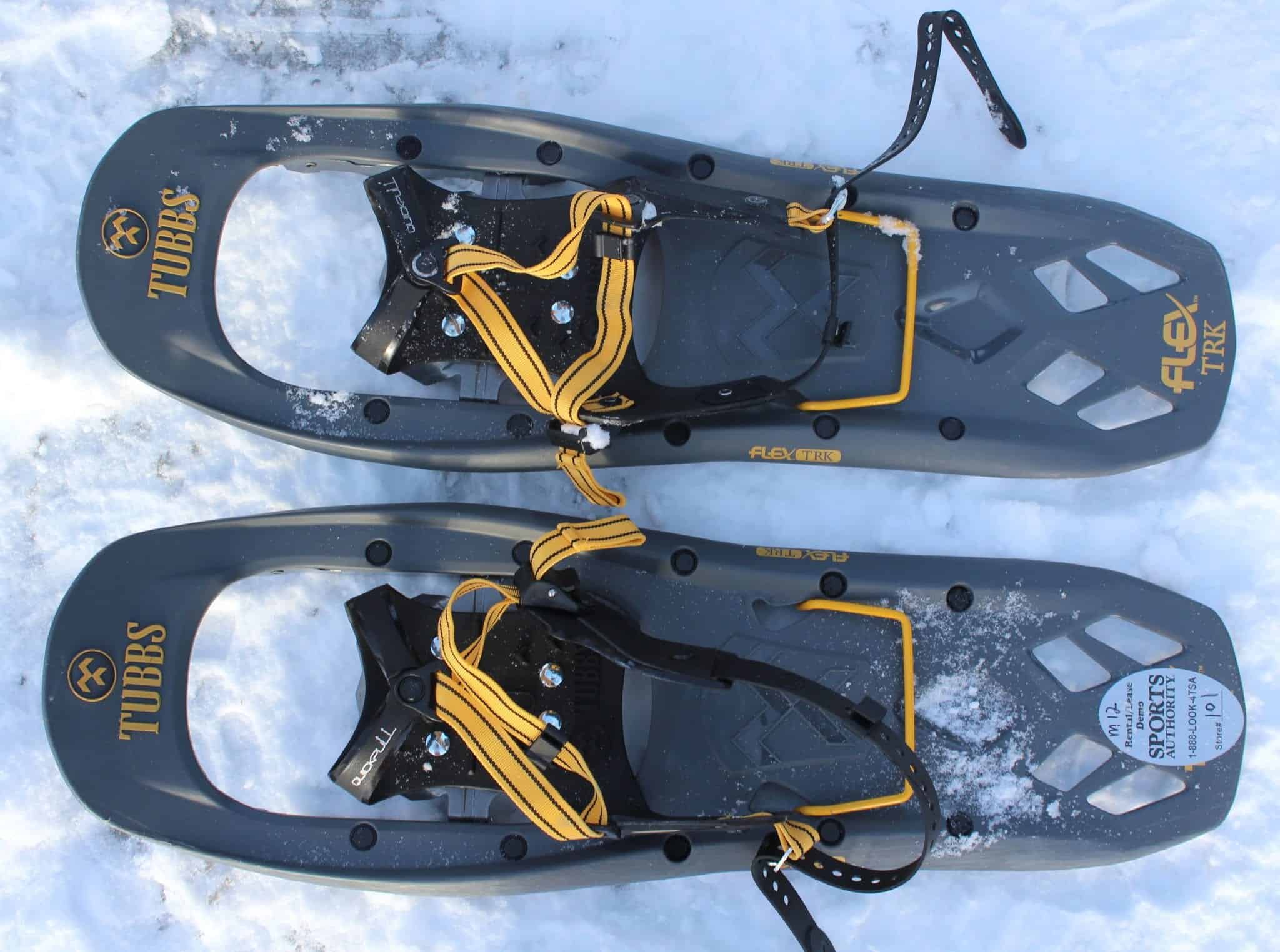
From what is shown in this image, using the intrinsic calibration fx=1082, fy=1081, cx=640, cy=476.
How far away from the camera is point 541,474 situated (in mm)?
2652

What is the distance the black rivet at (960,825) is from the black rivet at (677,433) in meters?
0.99

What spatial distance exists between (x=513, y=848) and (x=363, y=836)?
1.03 feet

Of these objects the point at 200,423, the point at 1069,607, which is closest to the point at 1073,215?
the point at 1069,607

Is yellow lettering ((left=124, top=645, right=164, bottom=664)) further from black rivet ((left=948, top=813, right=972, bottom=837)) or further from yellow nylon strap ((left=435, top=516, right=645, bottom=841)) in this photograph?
black rivet ((left=948, top=813, right=972, bottom=837))

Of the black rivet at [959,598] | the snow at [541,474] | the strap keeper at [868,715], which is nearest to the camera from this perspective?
the strap keeper at [868,715]

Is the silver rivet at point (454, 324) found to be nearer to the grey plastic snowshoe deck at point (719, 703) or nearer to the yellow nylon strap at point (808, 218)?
the grey plastic snowshoe deck at point (719, 703)

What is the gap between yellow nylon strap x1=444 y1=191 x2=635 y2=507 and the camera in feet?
7.35

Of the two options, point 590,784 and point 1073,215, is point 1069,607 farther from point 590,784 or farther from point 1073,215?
point 590,784

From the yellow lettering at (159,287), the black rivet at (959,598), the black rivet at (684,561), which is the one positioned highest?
the yellow lettering at (159,287)

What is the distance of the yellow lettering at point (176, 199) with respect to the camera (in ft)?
7.86

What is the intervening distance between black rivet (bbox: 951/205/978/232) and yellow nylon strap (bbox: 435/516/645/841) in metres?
1.07

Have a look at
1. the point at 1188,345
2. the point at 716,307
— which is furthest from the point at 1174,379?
the point at 716,307

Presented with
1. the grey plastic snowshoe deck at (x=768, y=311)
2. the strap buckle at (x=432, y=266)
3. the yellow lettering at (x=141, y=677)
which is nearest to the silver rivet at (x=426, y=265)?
the strap buckle at (x=432, y=266)

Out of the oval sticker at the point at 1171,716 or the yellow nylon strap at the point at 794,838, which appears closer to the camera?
the yellow nylon strap at the point at 794,838
